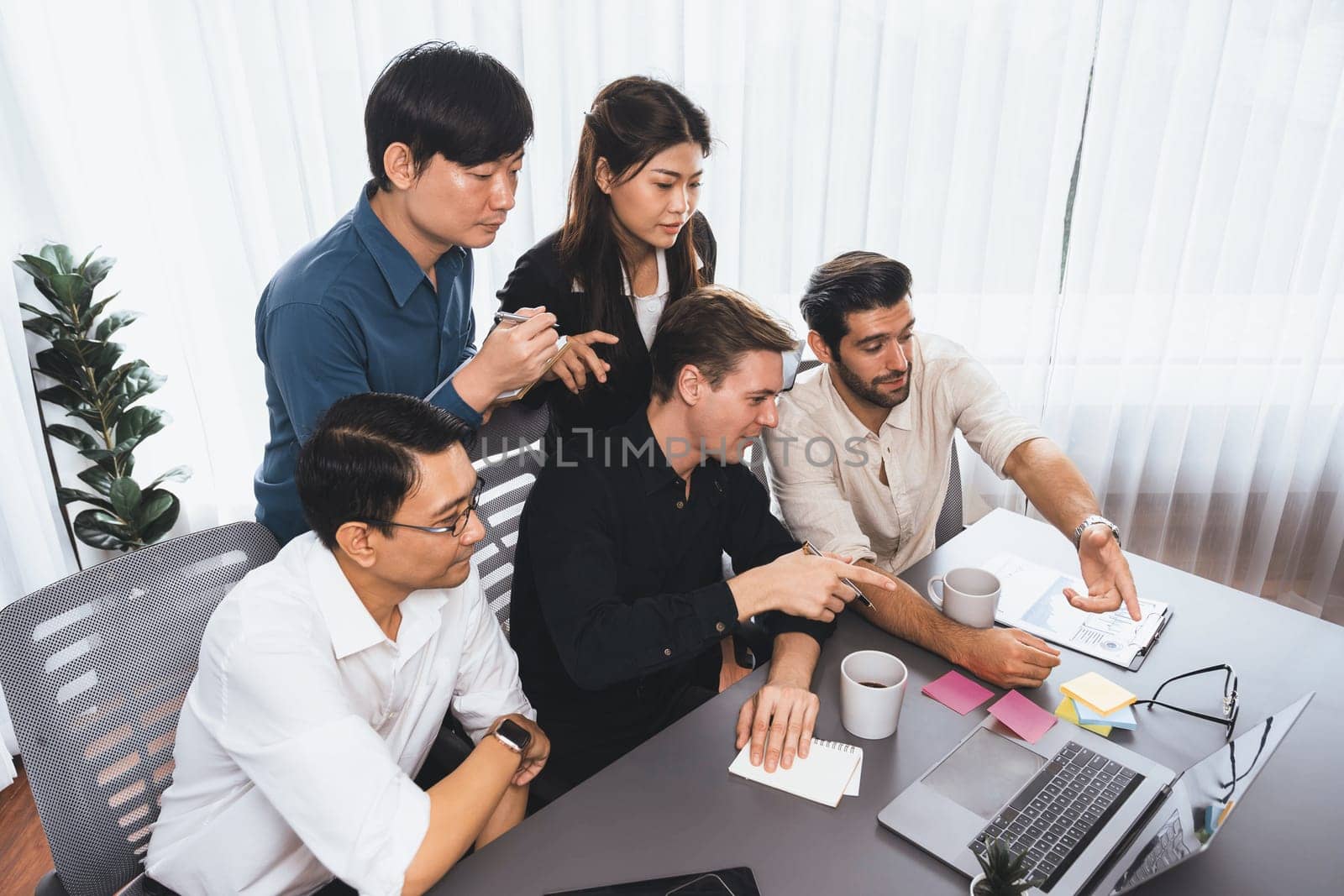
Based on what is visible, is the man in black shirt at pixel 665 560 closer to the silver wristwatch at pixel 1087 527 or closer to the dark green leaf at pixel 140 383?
the silver wristwatch at pixel 1087 527

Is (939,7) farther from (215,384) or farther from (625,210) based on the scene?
(215,384)

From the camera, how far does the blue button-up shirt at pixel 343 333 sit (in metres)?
1.57

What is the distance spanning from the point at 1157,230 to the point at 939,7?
108 centimetres

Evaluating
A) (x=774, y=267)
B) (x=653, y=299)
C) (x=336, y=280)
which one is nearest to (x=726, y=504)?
(x=653, y=299)

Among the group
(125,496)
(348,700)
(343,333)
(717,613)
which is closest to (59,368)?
(125,496)

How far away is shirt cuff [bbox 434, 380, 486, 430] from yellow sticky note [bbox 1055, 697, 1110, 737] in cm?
113

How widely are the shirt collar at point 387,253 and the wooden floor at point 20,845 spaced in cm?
164

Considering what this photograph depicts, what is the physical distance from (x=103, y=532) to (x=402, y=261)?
5.72 feet

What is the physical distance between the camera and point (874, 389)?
2.04 m

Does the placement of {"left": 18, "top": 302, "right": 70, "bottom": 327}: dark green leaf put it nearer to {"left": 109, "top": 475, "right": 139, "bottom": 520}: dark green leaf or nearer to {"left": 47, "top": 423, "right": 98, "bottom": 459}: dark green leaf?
{"left": 47, "top": 423, "right": 98, "bottom": 459}: dark green leaf

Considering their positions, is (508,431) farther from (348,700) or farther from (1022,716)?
(1022,716)

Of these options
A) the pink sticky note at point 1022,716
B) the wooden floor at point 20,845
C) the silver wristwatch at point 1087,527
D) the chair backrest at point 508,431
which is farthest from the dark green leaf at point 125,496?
the silver wristwatch at point 1087,527

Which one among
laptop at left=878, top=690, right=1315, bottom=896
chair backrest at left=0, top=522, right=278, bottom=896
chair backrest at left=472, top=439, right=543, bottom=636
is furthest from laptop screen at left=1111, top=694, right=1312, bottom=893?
chair backrest at left=0, top=522, right=278, bottom=896

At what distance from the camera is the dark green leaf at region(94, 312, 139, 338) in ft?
8.54
